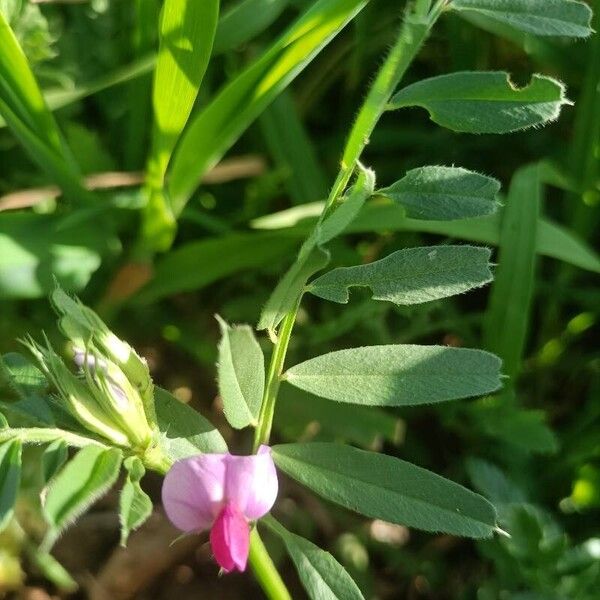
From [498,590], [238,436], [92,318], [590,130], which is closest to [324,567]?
[92,318]

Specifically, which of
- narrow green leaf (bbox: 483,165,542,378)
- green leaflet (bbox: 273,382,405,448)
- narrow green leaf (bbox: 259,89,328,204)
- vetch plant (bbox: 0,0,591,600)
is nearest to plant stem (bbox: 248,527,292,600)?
vetch plant (bbox: 0,0,591,600)

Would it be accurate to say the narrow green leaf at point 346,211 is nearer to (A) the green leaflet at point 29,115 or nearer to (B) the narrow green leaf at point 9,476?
(B) the narrow green leaf at point 9,476

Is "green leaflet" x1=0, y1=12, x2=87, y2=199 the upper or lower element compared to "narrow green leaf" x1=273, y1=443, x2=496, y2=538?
upper

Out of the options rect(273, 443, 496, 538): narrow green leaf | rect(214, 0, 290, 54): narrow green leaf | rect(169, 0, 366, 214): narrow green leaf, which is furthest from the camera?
rect(214, 0, 290, 54): narrow green leaf

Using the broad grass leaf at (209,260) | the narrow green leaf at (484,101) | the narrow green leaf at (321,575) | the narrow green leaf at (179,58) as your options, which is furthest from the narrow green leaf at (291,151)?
the narrow green leaf at (321,575)

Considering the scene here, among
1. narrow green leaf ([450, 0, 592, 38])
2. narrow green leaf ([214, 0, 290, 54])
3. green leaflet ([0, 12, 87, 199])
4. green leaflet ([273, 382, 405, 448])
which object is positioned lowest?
green leaflet ([273, 382, 405, 448])

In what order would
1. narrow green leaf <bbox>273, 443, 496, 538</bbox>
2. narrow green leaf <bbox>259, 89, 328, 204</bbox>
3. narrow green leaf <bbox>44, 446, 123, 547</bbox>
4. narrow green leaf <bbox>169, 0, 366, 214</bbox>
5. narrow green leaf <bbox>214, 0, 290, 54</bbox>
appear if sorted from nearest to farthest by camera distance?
narrow green leaf <bbox>44, 446, 123, 547</bbox>
narrow green leaf <bbox>273, 443, 496, 538</bbox>
narrow green leaf <bbox>169, 0, 366, 214</bbox>
narrow green leaf <bbox>214, 0, 290, 54</bbox>
narrow green leaf <bbox>259, 89, 328, 204</bbox>

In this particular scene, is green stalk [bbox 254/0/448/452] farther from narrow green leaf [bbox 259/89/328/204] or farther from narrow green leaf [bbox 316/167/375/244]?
narrow green leaf [bbox 259/89/328/204]
